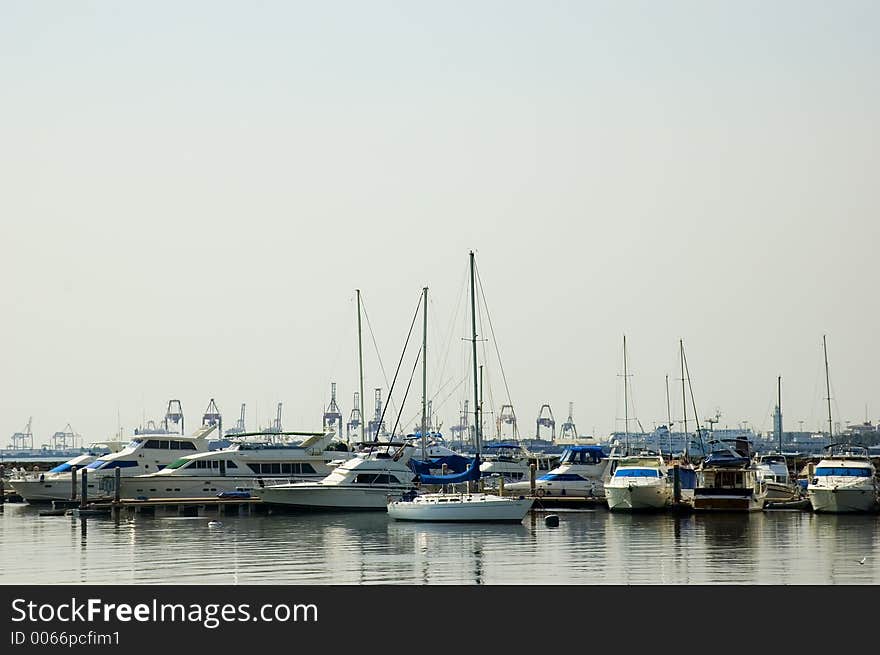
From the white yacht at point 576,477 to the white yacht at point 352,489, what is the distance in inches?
356

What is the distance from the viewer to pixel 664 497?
67.1m

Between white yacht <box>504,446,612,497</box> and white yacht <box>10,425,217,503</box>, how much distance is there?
1977 centimetres

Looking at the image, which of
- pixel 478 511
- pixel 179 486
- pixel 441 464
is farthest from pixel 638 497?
pixel 179 486

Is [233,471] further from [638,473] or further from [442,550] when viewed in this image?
[442,550]

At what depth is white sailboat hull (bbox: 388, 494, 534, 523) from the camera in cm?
Result: 6050

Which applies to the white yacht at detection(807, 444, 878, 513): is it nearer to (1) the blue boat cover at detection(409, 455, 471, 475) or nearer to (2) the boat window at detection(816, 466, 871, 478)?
(2) the boat window at detection(816, 466, 871, 478)

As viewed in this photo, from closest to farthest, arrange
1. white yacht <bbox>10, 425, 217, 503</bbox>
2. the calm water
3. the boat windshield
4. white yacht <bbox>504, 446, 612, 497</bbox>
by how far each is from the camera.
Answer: the calm water < the boat windshield < white yacht <bbox>504, 446, 612, 497</bbox> < white yacht <bbox>10, 425, 217, 503</bbox>

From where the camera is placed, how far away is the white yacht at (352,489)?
224 ft

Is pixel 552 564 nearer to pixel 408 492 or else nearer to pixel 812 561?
pixel 812 561

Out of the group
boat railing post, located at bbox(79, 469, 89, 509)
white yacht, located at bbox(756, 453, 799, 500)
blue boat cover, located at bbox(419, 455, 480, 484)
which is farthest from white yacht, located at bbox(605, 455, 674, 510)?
boat railing post, located at bbox(79, 469, 89, 509)

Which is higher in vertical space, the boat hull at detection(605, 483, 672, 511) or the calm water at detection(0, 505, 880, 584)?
the boat hull at detection(605, 483, 672, 511)

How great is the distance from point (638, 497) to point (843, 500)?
972 cm
